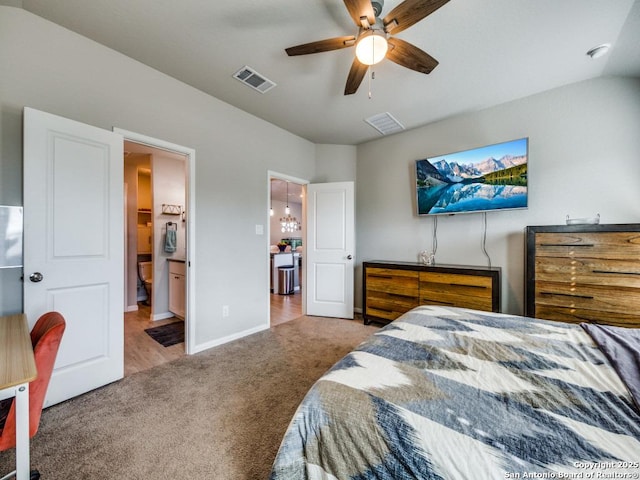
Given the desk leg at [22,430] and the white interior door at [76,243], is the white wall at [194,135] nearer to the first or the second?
the white interior door at [76,243]

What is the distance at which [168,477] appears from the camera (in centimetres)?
127

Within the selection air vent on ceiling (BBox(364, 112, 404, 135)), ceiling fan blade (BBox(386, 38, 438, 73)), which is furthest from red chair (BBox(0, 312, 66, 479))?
air vent on ceiling (BBox(364, 112, 404, 135))

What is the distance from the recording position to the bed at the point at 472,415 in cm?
62

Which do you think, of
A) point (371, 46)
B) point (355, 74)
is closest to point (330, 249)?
point (355, 74)

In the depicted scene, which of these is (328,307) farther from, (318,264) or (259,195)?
(259,195)

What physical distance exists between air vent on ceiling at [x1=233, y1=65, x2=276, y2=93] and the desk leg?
8.49ft

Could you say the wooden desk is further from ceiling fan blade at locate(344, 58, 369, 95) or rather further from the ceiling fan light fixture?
ceiling fan blade at locate(344, 58, 369, 95)

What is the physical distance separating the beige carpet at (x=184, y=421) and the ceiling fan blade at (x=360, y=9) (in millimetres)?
2537

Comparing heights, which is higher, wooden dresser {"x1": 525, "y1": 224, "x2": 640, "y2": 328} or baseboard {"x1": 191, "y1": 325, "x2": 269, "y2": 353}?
wooden dresser {"x1": 525, "y1": 224, "x2": 640, "y2": 328}

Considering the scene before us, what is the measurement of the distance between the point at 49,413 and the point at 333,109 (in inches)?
144

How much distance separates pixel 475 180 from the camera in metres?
2.96

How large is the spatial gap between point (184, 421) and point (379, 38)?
2.72 meters

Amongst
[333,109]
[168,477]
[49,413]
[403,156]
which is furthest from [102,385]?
[403,156]

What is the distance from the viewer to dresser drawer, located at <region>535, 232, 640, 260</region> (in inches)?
81.7
